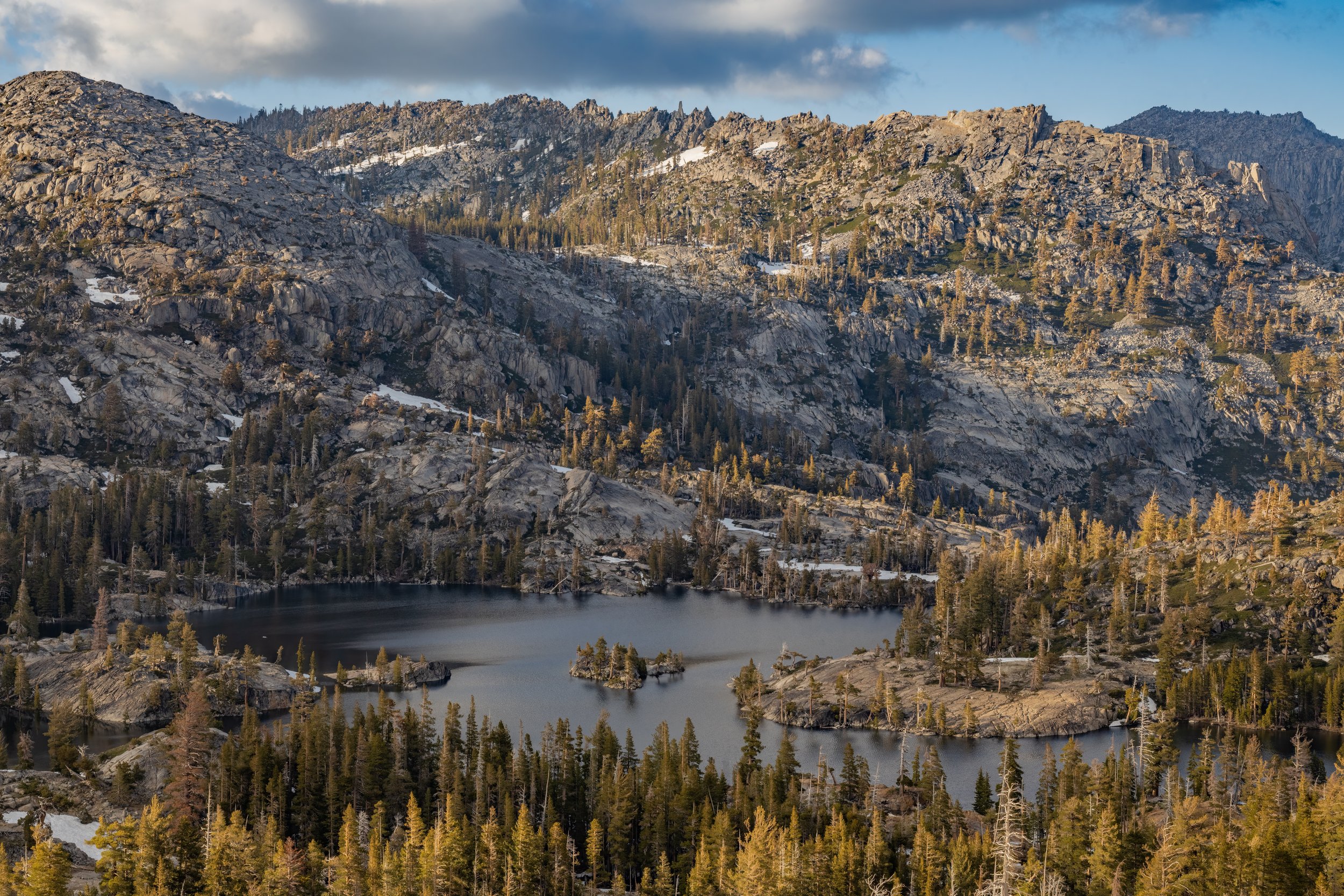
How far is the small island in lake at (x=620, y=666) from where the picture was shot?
173 meters

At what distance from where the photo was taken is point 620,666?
17538cm

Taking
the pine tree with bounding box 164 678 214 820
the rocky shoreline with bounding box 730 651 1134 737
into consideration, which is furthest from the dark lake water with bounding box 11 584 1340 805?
the pine tree with bounding box 164 678 214 820

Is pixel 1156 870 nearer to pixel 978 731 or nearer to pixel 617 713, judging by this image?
pixel 978 731

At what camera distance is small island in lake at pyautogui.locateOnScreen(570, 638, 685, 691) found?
173m

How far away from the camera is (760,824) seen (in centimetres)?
9131

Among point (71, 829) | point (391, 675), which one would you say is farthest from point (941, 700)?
point (71, 829)

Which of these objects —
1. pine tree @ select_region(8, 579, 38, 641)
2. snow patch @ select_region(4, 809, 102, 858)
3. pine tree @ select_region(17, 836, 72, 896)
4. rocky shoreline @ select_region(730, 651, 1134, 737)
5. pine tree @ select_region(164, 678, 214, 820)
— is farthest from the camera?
pine tree @ select_region(8, 579, 38, 641)

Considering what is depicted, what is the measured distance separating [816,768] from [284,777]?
5502 centimetres

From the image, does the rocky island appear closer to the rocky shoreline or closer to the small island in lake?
the small island in lake

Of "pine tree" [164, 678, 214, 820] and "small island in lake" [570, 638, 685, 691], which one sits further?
"small island in lake" [570, 638, 685, 691]

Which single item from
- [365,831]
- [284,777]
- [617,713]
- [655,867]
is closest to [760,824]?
[655,867]

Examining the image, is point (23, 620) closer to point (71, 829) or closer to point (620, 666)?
point (620, 666)

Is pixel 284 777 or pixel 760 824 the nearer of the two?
pixel 760 824

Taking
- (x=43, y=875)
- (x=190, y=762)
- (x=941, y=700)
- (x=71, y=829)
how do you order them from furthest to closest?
(x=941, y=700) < (x=190, y=762) < (x=71, y=829) < (x=43, y=875)
